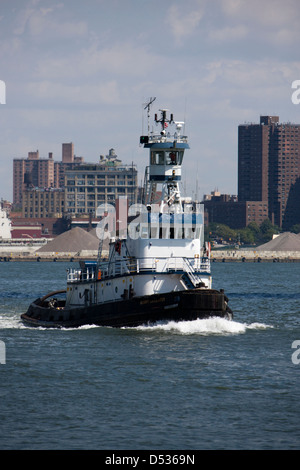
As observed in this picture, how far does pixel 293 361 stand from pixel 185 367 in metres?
5.12

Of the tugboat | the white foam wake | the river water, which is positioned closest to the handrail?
the tugboat

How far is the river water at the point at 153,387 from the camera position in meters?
25.2

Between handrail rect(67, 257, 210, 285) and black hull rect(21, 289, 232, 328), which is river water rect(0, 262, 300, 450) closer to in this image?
black hull rect(21, 289, 232, 328)

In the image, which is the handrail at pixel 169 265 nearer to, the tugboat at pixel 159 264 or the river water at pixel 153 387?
the tugboat at pixel 159 264

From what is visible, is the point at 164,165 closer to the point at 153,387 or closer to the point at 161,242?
the point at 161,242

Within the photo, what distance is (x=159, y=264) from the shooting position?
43719 millimetres

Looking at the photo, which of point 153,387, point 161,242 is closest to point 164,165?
point 161,242

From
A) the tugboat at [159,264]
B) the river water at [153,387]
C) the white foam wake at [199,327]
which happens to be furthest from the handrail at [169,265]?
the river water at [153,387]

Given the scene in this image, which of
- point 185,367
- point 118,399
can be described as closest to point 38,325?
point 185,367

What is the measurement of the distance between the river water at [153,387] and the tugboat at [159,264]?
95 centimetres

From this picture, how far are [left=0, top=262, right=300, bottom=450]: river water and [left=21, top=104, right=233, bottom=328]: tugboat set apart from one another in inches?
37.4

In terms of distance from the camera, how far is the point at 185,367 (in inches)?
1379

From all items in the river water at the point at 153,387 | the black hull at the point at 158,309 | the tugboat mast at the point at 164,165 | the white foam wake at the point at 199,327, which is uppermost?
the tugboat mast at the point at 164,165
